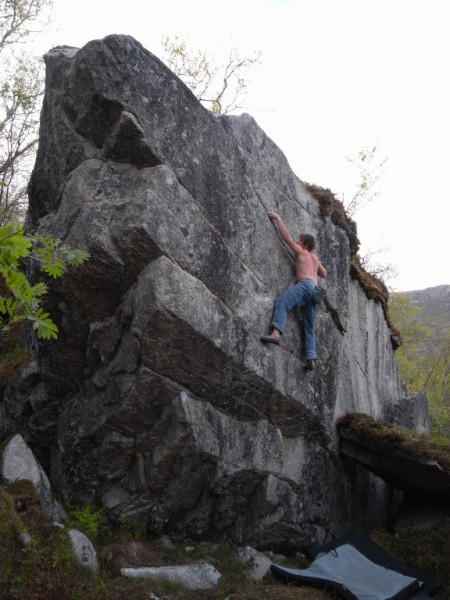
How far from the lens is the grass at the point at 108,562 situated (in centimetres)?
588

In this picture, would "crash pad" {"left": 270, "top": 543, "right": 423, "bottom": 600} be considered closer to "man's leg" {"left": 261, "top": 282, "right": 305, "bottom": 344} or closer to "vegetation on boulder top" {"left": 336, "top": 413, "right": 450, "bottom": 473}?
"vegetation on boulder top" {"left": 336, "top": 413, "right": 450, "bottom": 473}

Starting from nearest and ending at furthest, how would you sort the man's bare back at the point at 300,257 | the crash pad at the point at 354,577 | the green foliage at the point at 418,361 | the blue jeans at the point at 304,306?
the crash pad at the point at 354,577
the blue jeans at the point at 304,306
the man's bare back at the point at 300,257
the green foliage at the point at 418,361

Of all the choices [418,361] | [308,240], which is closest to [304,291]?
[308,240]

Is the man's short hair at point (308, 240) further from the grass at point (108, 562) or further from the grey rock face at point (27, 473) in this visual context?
the grey rock face at point (27, 473)

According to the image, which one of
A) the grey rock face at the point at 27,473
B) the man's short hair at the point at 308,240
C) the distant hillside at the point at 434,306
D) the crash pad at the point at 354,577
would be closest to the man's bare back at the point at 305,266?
the man's short hair at the point at 308,240

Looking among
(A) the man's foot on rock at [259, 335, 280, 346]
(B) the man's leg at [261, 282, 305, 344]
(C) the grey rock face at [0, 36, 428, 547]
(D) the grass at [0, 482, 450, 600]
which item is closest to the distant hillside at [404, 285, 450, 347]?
(B) the man's leg at [261, 282, 305, 344]

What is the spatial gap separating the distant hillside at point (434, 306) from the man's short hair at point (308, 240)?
4302 centimetres

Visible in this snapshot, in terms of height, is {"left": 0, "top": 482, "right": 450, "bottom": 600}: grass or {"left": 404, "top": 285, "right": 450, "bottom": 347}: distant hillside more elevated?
{"left": 404, "top": 285, "right": 450, "bottom": 347}: distant hillside

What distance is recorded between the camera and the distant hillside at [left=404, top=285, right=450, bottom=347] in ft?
177

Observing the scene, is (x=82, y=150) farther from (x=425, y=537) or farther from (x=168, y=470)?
(x=425, y=537)

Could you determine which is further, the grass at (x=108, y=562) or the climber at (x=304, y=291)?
the climber at (x=304, y=291)

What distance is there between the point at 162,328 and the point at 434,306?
193ft

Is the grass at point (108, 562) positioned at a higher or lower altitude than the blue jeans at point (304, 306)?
lower

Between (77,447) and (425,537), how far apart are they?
587cm
